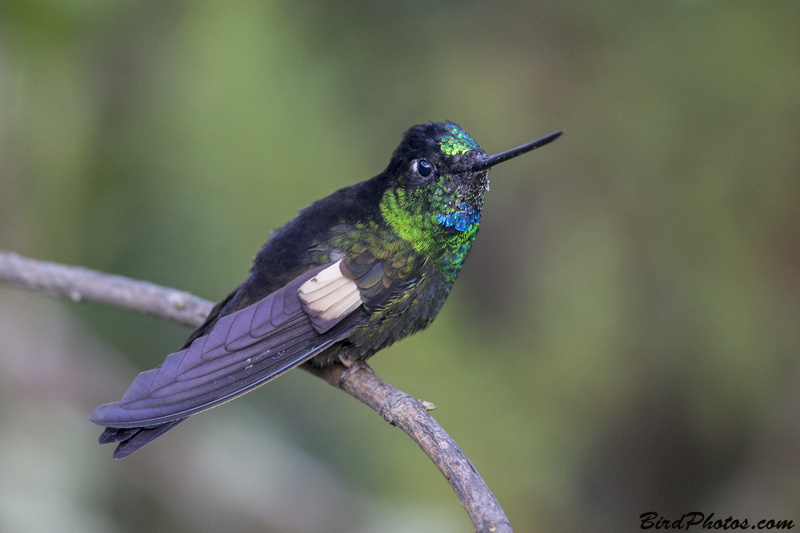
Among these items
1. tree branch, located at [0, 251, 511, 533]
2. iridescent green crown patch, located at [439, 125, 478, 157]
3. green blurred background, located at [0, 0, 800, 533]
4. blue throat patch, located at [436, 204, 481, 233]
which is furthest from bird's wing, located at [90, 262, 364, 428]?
green blurred background, located at [0, 0, 800, 533]

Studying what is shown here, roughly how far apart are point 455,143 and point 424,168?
5.2 inches

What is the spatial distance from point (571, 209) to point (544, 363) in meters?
0.84

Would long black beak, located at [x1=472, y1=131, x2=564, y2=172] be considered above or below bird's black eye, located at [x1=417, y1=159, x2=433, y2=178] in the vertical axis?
below

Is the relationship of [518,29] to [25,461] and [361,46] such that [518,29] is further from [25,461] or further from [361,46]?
[25,461]

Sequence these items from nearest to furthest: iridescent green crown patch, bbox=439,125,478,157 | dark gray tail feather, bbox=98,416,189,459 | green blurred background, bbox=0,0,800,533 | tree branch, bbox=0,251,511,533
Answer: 1. tree branch, bbox=0,251,511,533
2. dark gray tail feather, bbox=98,416,189,459
3. iridescent green crown patch, bbox=439,125,478,157
4. green blurred background, bbox=0,0,800,533

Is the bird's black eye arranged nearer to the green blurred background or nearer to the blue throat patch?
the blue throat patch

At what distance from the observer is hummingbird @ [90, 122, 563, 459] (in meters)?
2.24

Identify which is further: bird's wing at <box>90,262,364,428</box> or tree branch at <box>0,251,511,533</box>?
bird's wing at <box>90,262,364,428</box>

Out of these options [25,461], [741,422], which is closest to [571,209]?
[741,422]

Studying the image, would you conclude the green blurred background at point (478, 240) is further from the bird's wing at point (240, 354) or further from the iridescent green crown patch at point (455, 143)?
the iridescent green crown patch at point (455, 143)

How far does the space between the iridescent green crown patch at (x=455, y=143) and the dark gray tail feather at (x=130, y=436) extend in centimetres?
117

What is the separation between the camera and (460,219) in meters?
2.45

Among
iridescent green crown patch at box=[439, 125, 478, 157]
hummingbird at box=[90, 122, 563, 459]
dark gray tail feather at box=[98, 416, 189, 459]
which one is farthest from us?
iridescent green crown patch at box=[439, 125, 478, 157]

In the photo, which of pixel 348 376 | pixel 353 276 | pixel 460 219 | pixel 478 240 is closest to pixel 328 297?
pixel 353 276
